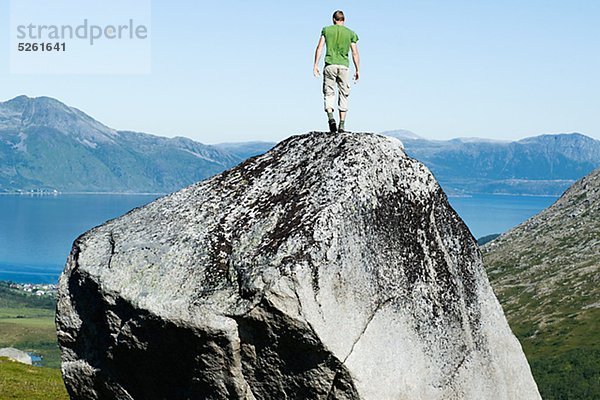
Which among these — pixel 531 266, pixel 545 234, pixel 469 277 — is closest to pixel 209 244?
pixel 469 277

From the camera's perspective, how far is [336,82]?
18.0m

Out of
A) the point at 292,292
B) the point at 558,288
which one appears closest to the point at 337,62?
the point at 292,292

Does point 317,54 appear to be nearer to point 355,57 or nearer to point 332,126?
point 355,57

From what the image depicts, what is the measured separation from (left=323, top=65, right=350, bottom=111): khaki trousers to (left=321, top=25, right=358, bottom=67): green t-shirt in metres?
0.15

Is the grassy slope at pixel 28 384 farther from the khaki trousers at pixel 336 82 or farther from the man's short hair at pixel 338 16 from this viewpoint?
the man's short hair at pixel 338 16

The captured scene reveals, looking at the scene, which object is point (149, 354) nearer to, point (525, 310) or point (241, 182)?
point (241, 182)

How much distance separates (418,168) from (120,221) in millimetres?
6544

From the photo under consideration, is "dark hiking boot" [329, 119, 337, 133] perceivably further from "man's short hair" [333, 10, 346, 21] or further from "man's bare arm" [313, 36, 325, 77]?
"man's short hair" [333, 10, 346, 21]

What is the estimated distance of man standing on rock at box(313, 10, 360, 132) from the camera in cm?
1759

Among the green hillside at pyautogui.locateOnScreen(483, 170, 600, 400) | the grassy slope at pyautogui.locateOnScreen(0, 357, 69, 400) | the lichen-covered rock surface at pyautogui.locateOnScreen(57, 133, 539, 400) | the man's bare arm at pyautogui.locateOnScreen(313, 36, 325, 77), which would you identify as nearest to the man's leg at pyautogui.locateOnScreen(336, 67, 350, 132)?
the man's bare arm at pyautogui.locateOnScreen(313, 36, 325, 77)

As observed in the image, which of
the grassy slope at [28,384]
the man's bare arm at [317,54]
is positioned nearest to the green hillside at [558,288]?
the grassy slope at [28,384]

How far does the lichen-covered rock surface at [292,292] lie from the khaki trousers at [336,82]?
1.50 metres

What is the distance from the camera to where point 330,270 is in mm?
13812

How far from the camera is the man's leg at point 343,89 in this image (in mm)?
17797
